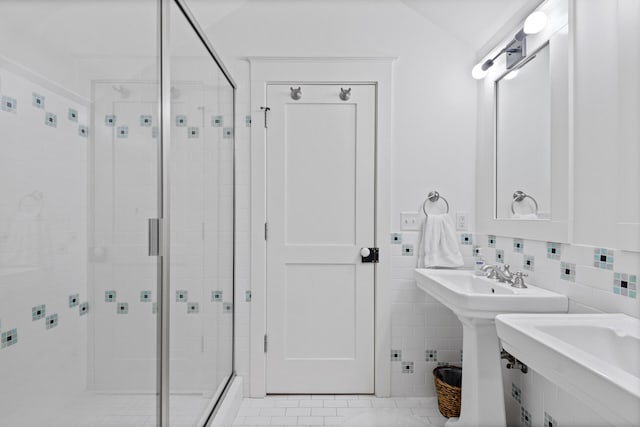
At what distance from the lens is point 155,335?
129 centimetres

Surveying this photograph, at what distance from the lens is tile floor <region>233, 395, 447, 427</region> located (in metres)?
2.08

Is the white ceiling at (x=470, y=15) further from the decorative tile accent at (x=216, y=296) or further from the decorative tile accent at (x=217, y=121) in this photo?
the decorative tile accent at (x=216, y=296)

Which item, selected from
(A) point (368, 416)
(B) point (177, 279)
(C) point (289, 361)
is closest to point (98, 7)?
(B) point (177, 279)

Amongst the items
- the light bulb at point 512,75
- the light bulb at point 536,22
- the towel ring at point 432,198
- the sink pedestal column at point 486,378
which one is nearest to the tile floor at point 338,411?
the sink pedestal column at point 486,378

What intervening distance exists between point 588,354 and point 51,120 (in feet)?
4.69

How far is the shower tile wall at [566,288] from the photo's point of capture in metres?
1.33

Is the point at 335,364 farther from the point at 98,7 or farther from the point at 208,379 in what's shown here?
the point at 98,7

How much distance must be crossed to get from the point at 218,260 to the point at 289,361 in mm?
867

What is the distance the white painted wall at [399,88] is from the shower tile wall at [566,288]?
1.68ft

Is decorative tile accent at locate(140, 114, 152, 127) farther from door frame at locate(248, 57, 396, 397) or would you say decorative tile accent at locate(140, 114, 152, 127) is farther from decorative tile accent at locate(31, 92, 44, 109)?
door frame at locate(248, 57, 396, 397)

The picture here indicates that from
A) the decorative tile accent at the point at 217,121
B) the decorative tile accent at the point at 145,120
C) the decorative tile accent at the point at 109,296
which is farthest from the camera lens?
the decorative tile accent at the point at 217,121

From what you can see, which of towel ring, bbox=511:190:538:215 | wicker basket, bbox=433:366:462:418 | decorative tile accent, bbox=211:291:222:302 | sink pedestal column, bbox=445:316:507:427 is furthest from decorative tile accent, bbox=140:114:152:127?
wicker basket, bbox=433:366:462:418

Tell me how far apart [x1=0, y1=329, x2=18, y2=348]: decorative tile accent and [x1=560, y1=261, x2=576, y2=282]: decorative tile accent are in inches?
73.9

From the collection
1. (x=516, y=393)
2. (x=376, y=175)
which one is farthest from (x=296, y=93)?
(x=516, y=393)
